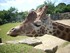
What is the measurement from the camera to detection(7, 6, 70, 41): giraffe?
658 centimetres

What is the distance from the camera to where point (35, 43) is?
5.08 m

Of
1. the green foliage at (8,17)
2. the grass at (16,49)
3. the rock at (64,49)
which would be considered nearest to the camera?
the grass at (16,49)

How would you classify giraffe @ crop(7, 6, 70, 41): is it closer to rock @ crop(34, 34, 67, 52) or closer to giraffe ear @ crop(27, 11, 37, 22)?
giraffe ear @ crop(27, 11, 37, 22)

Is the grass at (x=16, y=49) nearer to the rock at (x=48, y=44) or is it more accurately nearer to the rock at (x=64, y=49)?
the rock at (x=48, y=44)

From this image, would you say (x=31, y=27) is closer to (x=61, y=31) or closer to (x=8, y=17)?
(x=61, y=31)

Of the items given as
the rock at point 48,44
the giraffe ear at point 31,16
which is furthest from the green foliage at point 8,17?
the rock at point 48,44

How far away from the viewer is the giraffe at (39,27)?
259 inches

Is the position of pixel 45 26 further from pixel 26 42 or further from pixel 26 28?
pixel 26 42

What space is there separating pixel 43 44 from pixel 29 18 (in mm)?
1903

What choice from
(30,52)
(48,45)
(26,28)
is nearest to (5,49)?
(30,52)

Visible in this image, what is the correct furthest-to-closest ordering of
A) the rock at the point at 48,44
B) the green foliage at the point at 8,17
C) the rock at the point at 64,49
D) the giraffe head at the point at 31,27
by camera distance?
1. the green foliage at the point at 8,17
2. the giraffe head at the point at 31,27
3. the rock at the point at 64,49
4. the rock at the point at 48,44

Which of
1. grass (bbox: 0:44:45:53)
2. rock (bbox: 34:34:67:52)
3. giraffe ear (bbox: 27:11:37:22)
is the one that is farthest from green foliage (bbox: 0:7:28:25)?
grass (bbox: 0:44:45:53)

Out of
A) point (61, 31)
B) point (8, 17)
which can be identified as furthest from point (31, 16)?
point (8, 17)

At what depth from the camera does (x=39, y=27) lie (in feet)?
21.9
